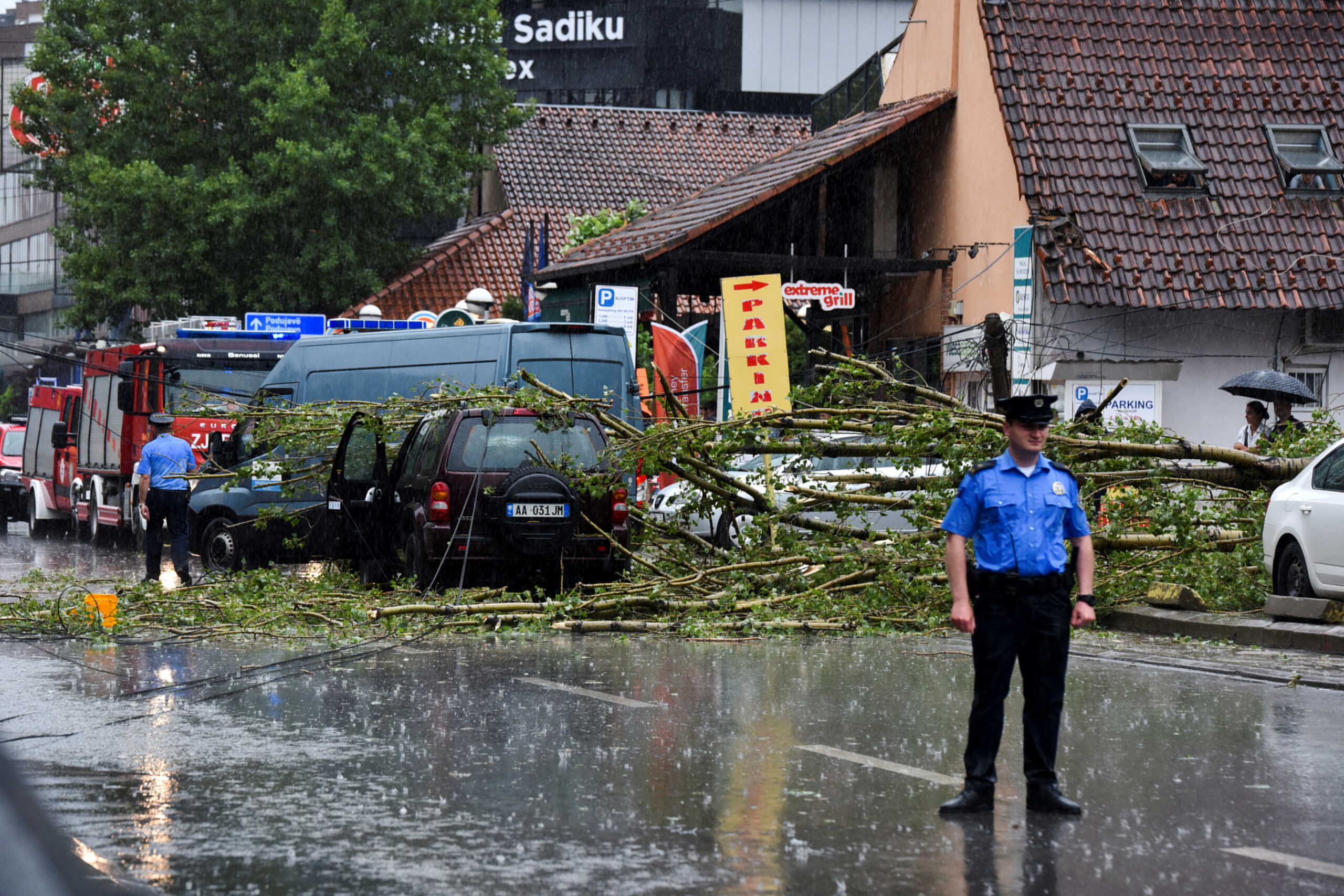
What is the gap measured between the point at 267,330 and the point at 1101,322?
38.6ft

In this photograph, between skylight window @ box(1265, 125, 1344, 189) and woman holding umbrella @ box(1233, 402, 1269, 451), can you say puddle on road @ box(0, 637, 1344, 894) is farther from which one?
skylight window @ box(1265, 125, 1344, 189)

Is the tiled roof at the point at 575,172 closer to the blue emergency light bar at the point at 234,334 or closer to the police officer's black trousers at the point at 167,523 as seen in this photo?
the blue emergency light bar at the point at 234,334

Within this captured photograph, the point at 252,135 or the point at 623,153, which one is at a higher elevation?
the point at 623,153

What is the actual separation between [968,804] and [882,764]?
3.74 feet

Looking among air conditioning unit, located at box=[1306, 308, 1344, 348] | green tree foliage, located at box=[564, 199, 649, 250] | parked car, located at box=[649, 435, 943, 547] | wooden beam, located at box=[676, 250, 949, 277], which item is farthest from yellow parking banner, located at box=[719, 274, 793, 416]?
green tree foliage, located at box=[564, 199, 649, 250]

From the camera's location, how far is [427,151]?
3875cm

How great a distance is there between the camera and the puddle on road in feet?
18.6

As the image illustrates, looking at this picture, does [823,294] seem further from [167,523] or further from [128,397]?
[167,523]

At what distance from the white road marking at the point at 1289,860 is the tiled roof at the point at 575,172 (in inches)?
1424

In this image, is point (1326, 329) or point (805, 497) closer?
point (805, 497)

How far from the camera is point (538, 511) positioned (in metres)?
14.7

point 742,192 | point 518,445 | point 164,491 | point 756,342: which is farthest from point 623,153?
point 518,445

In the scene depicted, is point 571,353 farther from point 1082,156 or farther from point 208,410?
point 1082,156

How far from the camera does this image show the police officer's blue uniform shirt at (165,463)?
17.8m
